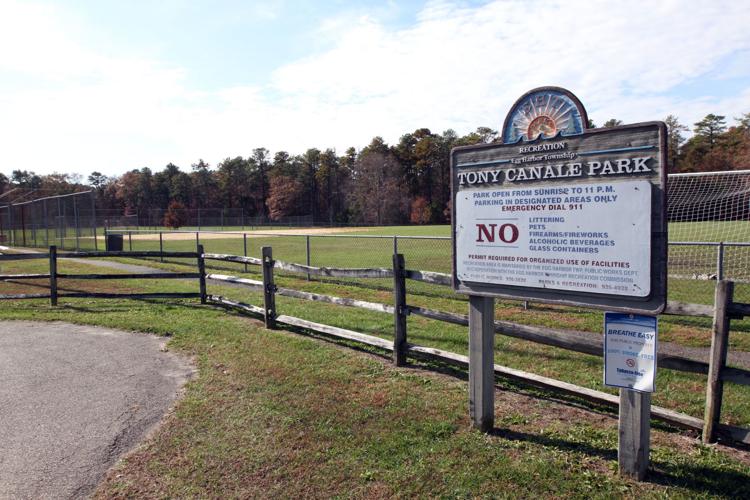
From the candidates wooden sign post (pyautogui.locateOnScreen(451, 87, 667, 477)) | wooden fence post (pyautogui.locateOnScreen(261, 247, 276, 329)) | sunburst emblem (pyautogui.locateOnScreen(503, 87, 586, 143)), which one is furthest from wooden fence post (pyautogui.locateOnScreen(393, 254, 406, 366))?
wooden fence post (pyautogui.locateOnScreen(261, 247, 276, 329))

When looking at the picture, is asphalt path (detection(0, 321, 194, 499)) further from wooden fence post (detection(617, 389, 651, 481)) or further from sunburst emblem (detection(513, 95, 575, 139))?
sunburst emblem (detection(513, 95, 575, 139))

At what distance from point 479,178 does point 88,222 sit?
28843 millimetres

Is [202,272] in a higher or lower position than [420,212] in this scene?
lower

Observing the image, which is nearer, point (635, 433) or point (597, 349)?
point (635, 433)

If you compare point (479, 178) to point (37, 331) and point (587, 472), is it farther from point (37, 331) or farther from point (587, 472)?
point (37, 331)

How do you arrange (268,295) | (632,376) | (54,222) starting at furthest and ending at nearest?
(54,222), (268,295), (632,376)

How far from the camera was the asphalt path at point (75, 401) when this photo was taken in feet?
13.3

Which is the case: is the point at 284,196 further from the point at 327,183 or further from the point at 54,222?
the point at 54,222

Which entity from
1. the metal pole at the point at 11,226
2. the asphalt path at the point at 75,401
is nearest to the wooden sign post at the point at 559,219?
the asphalt path at the point at 75,401

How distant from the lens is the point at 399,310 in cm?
627

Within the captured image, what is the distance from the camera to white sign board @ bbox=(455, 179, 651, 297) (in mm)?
3379

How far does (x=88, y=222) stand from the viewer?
1115 inches

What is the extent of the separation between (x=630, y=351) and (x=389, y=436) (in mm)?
1992

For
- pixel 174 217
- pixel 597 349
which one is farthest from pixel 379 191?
pixel 597 349
